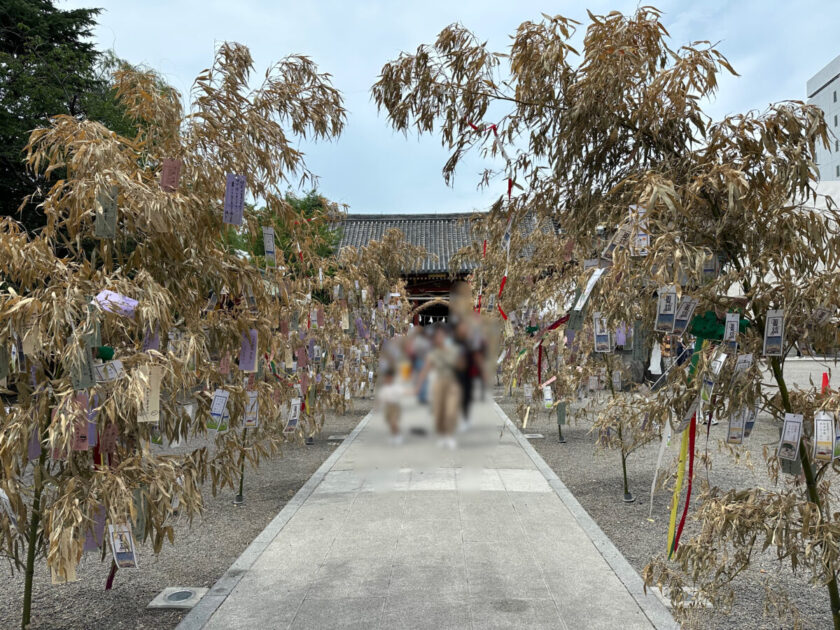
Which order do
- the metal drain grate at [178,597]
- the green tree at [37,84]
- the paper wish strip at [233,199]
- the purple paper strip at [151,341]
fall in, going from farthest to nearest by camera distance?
the green tree at [37,84]
the metal drain grate at [178,597]
the paper wish strip at [233,199]
the purple paper strip at [151,341]

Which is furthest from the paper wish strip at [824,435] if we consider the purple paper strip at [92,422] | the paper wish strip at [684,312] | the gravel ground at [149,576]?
the purple paper strip at [92,422]

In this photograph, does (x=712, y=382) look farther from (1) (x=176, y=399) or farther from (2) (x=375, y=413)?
(1) (x=176, y=399)

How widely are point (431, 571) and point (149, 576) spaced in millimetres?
1990

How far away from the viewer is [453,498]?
20.5 feet

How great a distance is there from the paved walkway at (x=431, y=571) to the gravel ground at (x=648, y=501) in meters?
0.32

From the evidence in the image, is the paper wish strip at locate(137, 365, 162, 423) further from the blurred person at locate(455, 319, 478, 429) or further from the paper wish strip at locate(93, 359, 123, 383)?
the blurred person at locate(455, 319, 478, 429)

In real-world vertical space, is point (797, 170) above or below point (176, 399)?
above

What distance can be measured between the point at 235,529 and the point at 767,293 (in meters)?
4.69

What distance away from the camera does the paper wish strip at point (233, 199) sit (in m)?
3.28

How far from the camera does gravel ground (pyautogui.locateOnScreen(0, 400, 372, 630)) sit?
3.88 meters

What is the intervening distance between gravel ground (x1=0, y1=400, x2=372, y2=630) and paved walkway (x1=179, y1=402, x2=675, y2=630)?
0.23 m

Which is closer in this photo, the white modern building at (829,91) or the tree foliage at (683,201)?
the tree foliage at (683,201)

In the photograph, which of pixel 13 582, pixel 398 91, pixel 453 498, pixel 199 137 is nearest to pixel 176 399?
pixel 199 137

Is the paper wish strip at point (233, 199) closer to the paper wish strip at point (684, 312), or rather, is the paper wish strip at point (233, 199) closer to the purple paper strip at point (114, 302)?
the purple paper strip at point (114, 302)
